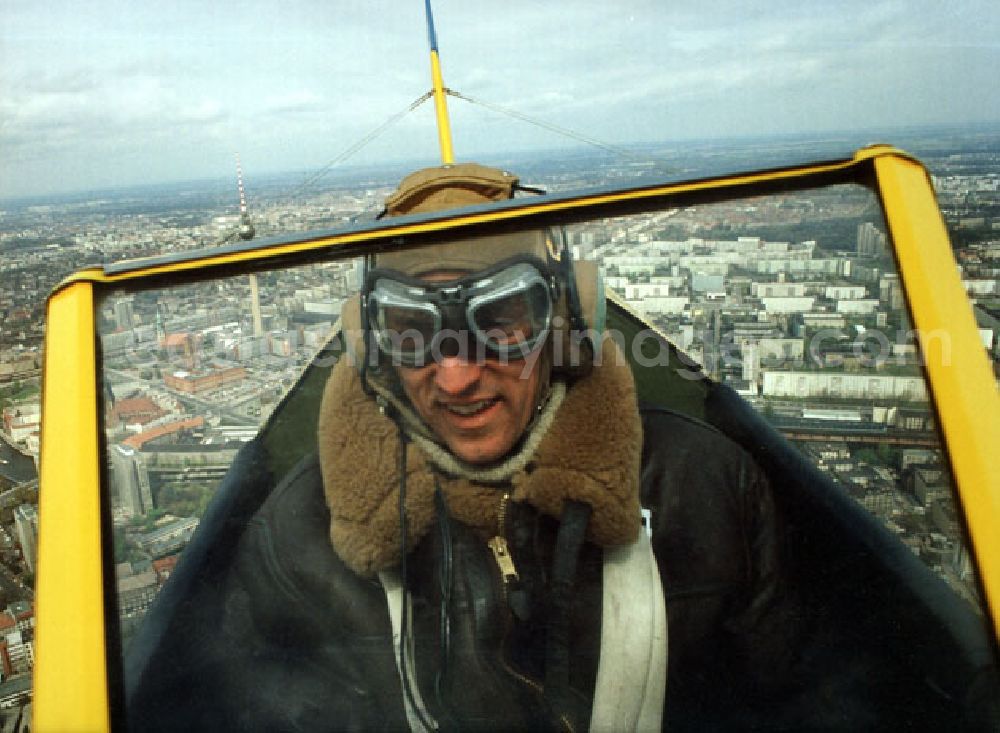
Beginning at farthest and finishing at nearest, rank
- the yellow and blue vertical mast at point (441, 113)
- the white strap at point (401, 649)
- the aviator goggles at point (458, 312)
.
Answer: the yellow and blue vertical mast at point (441, 113)
the aviator goggles at point (458, 312)
the white strap at point (401, 649)

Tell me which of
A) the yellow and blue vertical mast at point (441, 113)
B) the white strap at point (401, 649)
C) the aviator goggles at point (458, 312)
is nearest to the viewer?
the white strap at point (401, 649)

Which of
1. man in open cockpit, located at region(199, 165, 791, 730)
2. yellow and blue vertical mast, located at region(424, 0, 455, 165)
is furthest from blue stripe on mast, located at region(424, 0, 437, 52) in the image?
man in open cockpit, located at region(199, 165, 791, 730)

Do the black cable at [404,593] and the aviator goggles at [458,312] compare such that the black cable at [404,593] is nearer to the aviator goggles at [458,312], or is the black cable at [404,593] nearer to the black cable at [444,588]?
the black cable at [444,588]

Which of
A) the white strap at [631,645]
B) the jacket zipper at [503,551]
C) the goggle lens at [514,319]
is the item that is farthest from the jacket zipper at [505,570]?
the goggle lens at [514,319]

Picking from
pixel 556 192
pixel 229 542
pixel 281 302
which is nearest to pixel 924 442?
pixel 556 192

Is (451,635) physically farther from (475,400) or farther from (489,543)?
(475,400)

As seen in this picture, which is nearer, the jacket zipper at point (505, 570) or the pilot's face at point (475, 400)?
the jacket zipper at point (505, 570)
